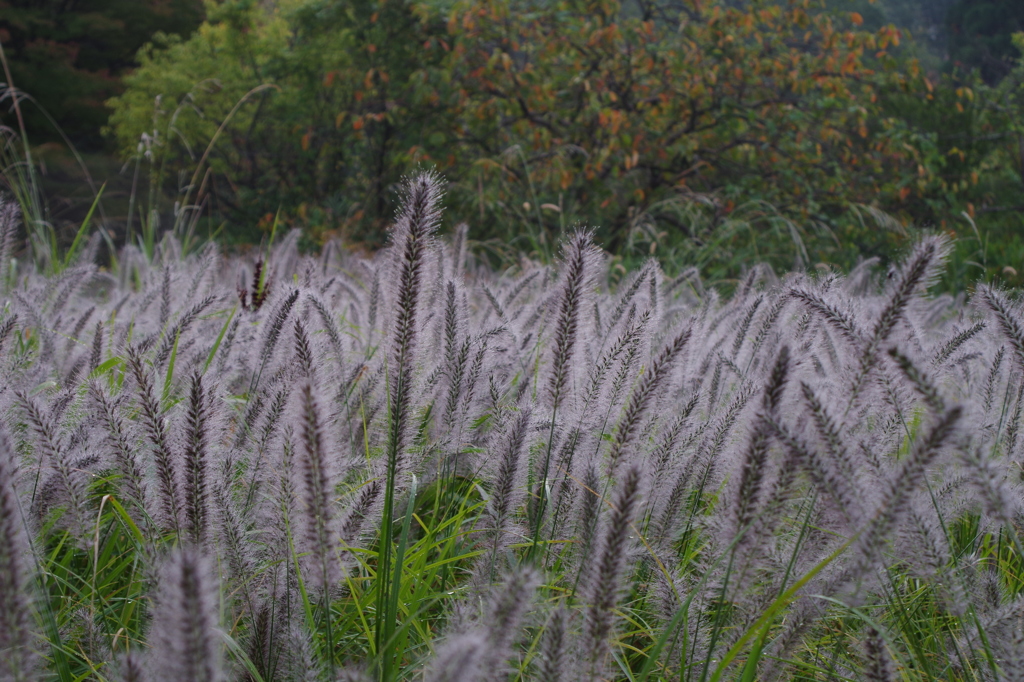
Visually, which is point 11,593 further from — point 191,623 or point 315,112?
point 315,112

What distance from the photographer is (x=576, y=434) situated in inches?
58.2

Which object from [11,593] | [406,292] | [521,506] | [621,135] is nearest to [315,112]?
[621,135]

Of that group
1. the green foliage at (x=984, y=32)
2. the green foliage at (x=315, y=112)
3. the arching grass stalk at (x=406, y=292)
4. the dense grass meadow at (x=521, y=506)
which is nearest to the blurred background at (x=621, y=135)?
the green foliage at (x=315, y=112)

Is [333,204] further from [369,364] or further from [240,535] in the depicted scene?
[240,535]

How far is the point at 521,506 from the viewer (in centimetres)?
148

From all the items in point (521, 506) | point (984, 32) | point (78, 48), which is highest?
point (984, 32)

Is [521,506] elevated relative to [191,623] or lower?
lower

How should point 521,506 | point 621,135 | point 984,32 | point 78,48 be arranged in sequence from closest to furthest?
1. point 521,506
2. point 621,135
3. point 78,48
4. point 984,32

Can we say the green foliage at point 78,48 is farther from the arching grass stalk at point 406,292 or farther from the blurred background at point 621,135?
the arching grass stalk at point 406,292

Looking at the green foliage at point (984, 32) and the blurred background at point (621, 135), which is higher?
the green foliage at point (984, 32)

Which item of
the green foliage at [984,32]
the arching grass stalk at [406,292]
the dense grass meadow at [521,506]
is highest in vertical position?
the green foliage at [984,32]

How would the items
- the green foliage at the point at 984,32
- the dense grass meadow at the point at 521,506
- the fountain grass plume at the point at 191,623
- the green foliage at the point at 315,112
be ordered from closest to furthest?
the fountain grass plume at the point at 191,623, the dense grass meadow at the point at 521,506, the green foliage at the point at 315,112, the green foliage at the point at 984,32

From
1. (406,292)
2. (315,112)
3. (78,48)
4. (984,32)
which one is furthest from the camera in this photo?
(984,32)

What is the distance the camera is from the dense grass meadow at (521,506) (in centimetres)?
95
